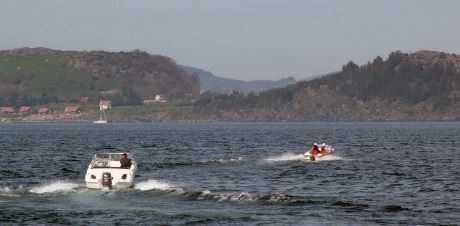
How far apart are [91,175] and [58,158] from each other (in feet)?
158

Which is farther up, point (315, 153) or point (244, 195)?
point (315, 153)

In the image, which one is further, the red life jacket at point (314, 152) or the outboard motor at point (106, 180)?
the red life jacket at point (314, 152)

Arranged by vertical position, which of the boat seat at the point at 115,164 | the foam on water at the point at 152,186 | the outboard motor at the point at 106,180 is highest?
the boat seat at the point at 115,164

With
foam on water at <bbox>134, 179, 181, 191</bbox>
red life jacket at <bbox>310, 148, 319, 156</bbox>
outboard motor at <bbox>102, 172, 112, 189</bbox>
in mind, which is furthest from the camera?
red life jacket at <bbox>310, 148, 319, 156</bbox>

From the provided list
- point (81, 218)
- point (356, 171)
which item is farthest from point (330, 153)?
point (81, 218)

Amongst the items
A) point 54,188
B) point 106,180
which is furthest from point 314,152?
point 54,188

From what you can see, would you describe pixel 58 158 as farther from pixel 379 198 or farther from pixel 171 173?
pixel 379 198

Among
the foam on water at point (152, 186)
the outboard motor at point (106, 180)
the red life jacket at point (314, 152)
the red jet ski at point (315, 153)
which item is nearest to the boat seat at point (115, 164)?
the foam on water at point (152, 186)

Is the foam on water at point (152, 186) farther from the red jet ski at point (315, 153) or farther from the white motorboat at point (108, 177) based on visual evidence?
the red jet ski at point (315, 153)

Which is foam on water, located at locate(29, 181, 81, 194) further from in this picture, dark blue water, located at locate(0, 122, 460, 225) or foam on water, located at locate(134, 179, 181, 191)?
foam on water, located at locate(134, 179, 181, 191)

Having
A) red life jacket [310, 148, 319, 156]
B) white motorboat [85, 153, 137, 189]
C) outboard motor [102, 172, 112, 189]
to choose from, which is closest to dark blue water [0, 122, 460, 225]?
white motorboat [85, 153, 137, 189]

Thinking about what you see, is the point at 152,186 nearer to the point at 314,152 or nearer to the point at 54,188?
the point at 54,188

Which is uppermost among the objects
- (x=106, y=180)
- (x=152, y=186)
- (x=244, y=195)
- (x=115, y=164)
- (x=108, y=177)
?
(x=115, y=164)

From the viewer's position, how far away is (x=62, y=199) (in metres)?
55.5
